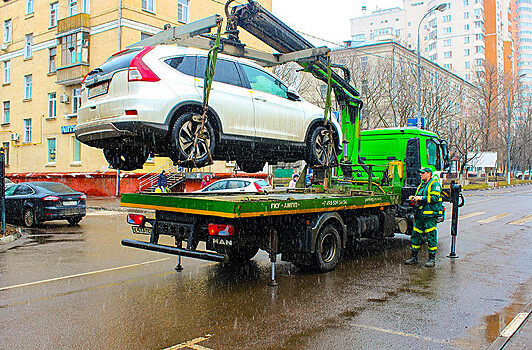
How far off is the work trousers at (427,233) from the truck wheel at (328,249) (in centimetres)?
153

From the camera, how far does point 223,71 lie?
20.7 ft

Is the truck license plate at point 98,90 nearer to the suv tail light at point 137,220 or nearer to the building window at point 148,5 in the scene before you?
the suv tail light at point 137,220

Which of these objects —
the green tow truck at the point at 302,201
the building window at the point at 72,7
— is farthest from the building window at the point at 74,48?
the green tow truck at the point at 302,201

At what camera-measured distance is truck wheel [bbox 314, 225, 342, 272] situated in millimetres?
7079

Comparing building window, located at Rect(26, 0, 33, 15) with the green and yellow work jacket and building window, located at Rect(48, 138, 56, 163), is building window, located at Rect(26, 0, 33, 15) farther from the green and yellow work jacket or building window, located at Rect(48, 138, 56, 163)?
the green and yellow work jacket

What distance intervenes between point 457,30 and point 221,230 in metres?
94.6

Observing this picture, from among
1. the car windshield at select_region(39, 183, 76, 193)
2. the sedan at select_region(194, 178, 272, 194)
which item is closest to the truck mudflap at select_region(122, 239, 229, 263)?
the car windshield at select_region(39, 183, 76, 193)

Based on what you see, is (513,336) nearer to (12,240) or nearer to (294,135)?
(294,135)

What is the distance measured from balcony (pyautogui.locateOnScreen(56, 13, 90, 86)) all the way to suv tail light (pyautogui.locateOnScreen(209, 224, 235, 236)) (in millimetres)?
25342

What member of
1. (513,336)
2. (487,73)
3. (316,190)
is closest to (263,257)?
(316,190)

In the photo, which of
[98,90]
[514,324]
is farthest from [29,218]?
[514,324]

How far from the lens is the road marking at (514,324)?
4723 mm

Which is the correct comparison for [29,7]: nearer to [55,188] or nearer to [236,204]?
[55,188]

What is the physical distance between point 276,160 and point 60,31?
2734cm
